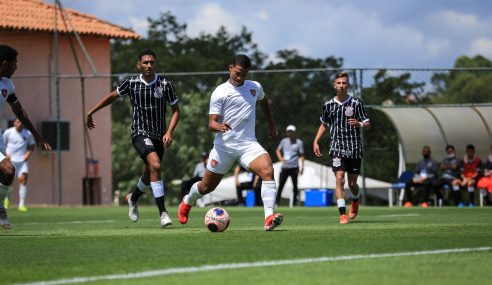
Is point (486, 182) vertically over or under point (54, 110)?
under

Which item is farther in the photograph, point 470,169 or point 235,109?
point 470,169

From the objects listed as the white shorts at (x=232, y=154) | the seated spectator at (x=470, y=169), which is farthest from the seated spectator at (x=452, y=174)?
the white shorts at (x=232, y=154)

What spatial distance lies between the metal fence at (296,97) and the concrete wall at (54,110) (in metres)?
0.05

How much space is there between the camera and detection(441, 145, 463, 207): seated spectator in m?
28.4

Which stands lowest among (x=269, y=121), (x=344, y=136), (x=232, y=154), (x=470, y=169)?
(x=470, y=169)

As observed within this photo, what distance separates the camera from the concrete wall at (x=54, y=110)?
117ft

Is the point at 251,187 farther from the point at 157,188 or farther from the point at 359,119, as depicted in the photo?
the point at 157,188

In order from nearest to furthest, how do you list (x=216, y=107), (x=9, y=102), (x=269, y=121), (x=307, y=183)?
(x=9, y=102) → (x=216, y=107) → (x=269, y=121) → (x=307, y=183)

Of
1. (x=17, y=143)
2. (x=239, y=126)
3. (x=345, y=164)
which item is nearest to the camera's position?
(x=239, y=126)

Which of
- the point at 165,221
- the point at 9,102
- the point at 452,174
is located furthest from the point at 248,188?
the point at 9,102

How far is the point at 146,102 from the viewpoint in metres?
14.5

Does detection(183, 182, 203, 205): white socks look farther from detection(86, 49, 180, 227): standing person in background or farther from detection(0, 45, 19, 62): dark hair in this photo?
detection(0, 45, 19, 62): dark hair

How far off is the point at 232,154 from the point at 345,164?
3589 mm

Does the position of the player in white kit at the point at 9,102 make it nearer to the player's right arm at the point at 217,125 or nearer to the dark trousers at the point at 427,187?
the player's right arm at the point at 217,125
